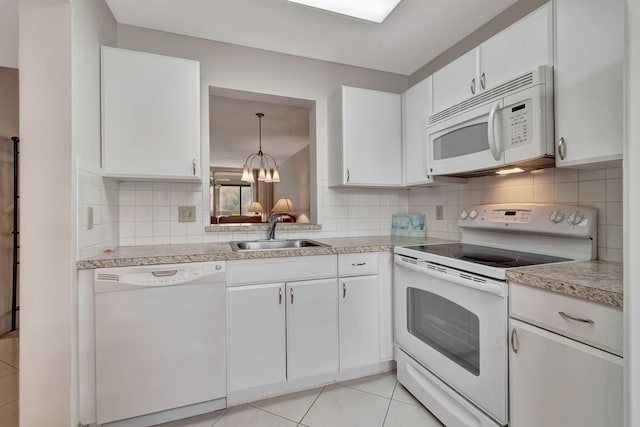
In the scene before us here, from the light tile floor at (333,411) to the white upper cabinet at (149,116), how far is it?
4.56 feet

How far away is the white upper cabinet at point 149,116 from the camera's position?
1.76 metres

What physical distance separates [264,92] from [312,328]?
175 centimetres

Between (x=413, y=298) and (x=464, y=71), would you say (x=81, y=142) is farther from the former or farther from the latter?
(x=464, y=71)

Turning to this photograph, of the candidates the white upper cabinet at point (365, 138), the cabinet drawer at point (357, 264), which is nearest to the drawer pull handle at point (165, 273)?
the cabinet drawer at point (357, 264)

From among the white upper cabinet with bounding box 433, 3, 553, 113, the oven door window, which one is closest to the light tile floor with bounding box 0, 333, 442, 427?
the oven door window

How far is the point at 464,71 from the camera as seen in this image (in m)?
1.78

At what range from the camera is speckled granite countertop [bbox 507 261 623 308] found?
→ 936 millimetres

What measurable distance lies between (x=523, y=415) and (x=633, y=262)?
73 centimetres

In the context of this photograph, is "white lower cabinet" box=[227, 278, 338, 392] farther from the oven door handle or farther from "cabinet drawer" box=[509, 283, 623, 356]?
"cabinet drawer" box=[509, 283, 623, 356]

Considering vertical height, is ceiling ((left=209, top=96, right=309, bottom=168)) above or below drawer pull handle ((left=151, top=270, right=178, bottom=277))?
above

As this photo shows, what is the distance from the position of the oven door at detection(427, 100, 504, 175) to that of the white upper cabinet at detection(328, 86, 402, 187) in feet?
1.32

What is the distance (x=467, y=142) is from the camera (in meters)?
1.74

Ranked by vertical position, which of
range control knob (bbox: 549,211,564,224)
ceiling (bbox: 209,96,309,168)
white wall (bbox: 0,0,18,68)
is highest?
ceiling (bbox: 209,96,309,168)

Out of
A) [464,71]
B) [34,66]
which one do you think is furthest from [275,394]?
[464,71]
